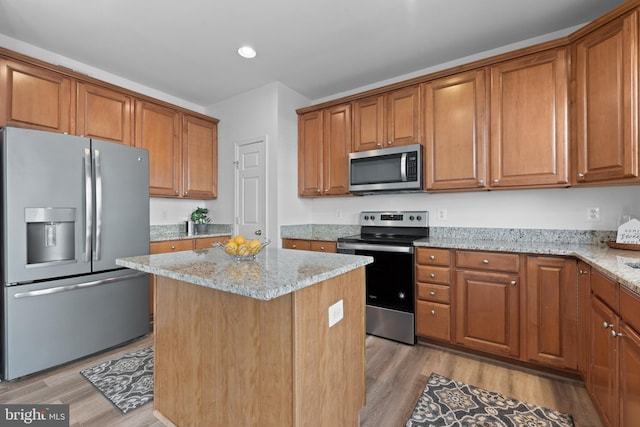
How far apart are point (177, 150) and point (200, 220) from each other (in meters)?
0.95

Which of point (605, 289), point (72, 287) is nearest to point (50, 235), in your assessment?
point (72, 287)

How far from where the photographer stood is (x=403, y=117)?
300 cm

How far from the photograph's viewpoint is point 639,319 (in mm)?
1169

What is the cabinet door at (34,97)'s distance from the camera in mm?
2354

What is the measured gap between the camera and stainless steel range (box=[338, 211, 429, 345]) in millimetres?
2686

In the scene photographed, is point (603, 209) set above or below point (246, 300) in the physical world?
above

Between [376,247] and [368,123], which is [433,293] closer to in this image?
[376,247]

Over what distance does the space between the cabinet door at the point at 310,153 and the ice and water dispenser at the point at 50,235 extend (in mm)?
2277

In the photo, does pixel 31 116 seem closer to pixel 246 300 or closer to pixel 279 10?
pixel 279 10

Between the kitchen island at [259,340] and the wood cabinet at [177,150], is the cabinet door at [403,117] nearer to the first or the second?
the kitchen island at [259,340]

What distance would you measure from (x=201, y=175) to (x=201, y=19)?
6.52 ft

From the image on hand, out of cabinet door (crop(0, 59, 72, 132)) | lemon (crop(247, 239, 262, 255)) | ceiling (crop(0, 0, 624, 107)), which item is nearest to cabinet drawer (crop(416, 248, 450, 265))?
lemon (crop(247, 239, 262, 255))

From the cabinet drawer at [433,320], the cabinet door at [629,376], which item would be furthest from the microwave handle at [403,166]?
the cabinet door at [629,376]

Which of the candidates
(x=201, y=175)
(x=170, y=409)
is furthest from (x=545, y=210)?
(x=201, y=175)
